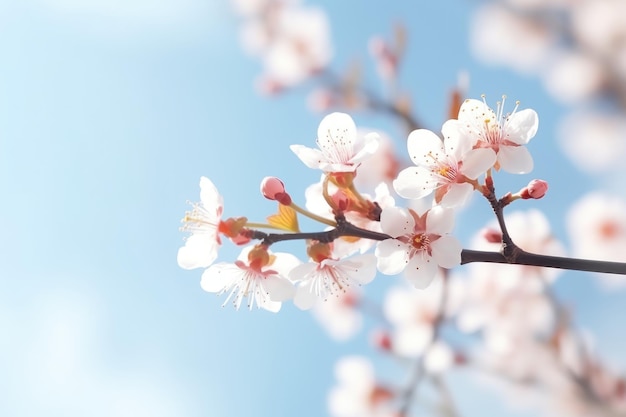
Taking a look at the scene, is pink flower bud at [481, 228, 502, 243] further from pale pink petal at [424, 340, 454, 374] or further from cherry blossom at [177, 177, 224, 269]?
pale pink petal at [424, 340, 454, 374]

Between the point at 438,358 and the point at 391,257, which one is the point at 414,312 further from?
the point at 391,257

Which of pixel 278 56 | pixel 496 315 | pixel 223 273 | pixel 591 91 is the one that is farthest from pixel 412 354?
pixel 278 56

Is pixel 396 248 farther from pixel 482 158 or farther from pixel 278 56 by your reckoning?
pixel 278 56

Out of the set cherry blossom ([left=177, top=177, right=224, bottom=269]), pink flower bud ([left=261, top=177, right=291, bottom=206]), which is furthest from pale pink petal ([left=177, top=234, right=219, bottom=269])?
pink flower bud ([left=261, top=177, right=291, bottom=206])

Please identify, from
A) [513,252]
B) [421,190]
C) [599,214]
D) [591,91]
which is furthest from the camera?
[599,214]

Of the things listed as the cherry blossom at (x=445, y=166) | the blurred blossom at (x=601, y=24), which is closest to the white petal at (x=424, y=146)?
the cherry blossom at (x=445, y=166)

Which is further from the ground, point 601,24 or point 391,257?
point 601,24

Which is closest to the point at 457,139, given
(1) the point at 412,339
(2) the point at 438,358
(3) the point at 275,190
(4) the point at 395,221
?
(4) the point at 395,221
